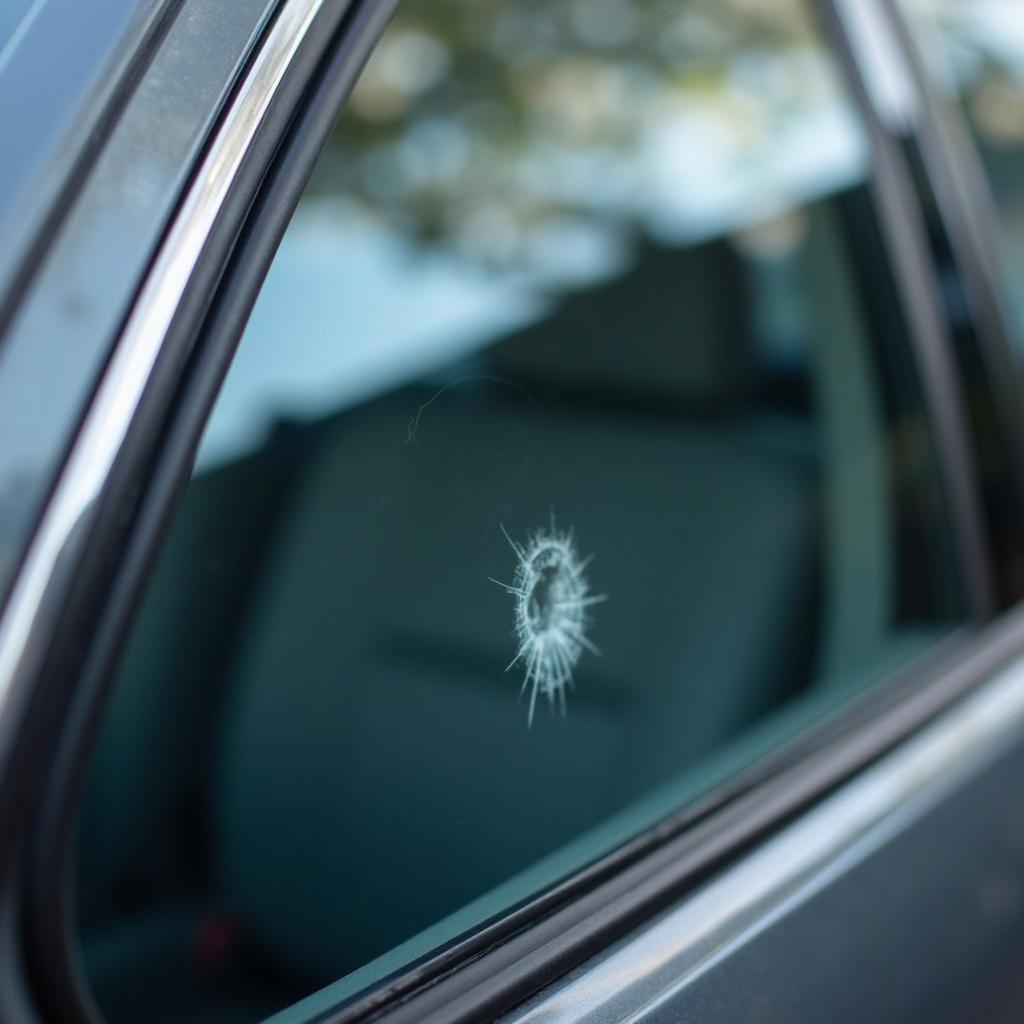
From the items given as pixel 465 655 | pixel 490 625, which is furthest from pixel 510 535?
pixel 465 655

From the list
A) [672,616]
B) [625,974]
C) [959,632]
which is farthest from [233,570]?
[625,974]

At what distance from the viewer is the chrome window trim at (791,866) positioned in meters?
0.89

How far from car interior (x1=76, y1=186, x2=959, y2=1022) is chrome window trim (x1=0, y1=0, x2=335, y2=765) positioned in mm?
198

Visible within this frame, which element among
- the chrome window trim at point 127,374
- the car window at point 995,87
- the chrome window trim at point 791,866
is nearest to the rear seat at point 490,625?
the chrome window trim at point 791,866

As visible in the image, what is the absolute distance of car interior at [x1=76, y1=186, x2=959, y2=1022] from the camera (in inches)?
45.0

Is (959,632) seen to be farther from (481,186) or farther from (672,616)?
(481,186)

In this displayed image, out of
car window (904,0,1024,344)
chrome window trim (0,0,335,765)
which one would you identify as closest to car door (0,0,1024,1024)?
chrome window trim (0,0,335,765)

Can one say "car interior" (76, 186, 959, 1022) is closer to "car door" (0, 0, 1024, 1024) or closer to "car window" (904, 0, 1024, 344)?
"car door" (0, 0, 1024, 1024)

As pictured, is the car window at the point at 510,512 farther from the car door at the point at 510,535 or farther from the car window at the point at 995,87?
the car window at the point at 995,87

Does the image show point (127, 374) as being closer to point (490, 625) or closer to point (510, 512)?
point (510, 512)

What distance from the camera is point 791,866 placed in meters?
1.07

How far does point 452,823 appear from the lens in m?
1.11

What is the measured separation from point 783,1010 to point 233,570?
1284 mm

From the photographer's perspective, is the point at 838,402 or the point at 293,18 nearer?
the point at 293,18
